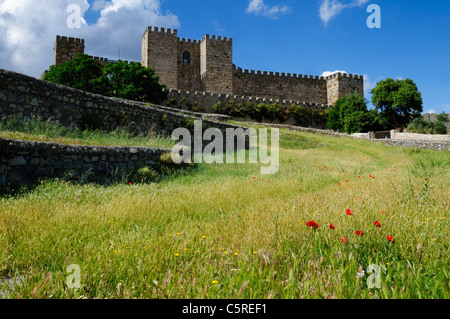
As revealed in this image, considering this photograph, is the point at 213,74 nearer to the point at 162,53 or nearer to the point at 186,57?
the point at 186,57

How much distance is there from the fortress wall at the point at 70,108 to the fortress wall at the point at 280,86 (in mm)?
31232

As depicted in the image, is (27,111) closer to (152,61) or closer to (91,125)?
(91,125)

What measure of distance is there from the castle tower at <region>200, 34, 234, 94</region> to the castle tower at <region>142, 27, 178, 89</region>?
3.68 m

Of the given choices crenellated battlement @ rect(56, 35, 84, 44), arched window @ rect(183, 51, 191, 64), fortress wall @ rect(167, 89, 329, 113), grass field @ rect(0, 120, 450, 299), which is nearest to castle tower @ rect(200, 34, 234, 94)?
arched window @ rect(183, 51, 191, 64)

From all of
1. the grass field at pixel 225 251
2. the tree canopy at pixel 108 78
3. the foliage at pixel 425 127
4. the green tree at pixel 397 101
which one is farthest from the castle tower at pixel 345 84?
the grass field at pixel 225 251

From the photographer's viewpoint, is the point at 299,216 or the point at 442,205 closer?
the point at 299,216

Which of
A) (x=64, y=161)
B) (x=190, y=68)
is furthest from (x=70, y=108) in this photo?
(x=190, y=68)

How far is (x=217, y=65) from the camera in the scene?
3800cm

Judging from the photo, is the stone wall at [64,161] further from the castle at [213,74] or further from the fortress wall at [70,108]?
the castle at [213,74]

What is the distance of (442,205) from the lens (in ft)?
12.5

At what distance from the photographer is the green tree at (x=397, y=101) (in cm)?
3475

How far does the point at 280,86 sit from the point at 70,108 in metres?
39.5

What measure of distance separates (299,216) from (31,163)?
17.5 ft
